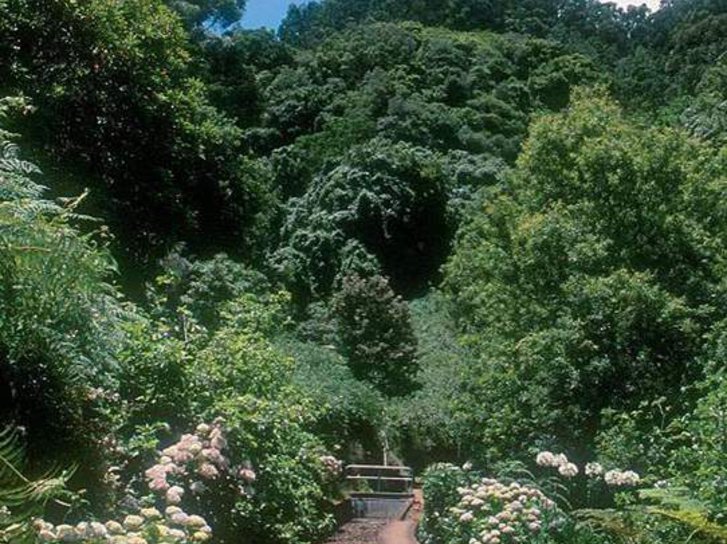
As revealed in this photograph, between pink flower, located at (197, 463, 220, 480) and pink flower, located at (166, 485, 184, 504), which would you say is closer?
pink flower, located at (166, 485, 184, 504)

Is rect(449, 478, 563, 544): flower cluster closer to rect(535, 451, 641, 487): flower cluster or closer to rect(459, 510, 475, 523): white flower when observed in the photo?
rect(459, 510, 475, 523): white flower

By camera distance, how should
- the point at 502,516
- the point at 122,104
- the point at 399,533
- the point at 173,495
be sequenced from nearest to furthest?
the point at 173,495
the point at 502,516
the point at 122,104
the point at 399,533

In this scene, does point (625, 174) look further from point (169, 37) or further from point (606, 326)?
point (169, 37)

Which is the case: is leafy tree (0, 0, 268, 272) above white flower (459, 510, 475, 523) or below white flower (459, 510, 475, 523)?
above

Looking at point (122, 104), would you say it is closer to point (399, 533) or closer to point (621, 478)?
point (399, 533)

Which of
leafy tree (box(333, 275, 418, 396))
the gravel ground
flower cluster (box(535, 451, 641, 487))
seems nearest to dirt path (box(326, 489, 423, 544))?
the gravel ground

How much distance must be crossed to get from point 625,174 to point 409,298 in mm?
20139

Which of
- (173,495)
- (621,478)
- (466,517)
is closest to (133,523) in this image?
(173,495)

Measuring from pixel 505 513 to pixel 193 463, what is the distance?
9.21 feet

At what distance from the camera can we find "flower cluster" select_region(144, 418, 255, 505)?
7387 millimetres

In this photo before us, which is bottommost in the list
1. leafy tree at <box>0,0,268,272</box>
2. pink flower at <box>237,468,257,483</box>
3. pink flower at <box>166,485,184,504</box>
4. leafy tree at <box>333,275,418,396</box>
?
pink flower at <box>237,468,257,483</box>

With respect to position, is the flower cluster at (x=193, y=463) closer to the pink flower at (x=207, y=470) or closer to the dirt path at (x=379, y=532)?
the pink flower at (x=207, y=470)

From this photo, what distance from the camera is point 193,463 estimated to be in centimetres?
791

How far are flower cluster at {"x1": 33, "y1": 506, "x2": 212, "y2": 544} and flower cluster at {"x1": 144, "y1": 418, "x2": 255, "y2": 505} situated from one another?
66cm
